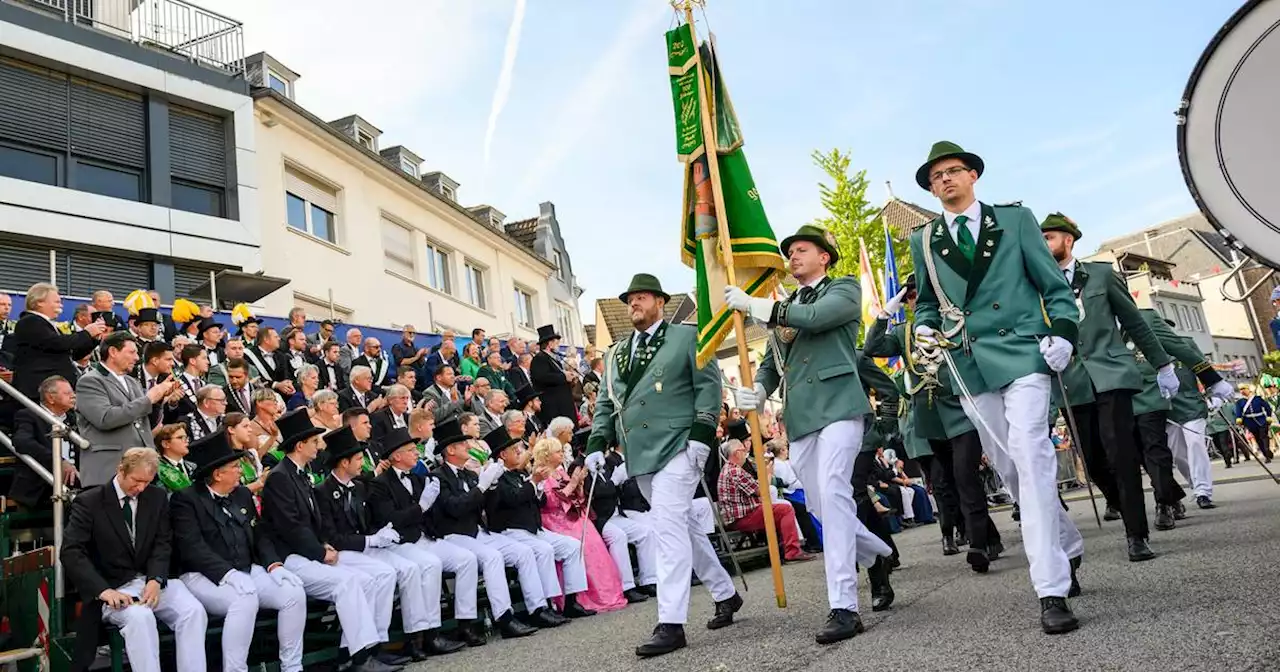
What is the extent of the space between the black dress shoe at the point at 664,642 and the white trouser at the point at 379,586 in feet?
8.33

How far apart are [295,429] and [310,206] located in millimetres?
16051

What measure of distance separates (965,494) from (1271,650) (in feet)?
13.2

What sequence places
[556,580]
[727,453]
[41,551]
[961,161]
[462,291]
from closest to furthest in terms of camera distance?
[961,161], [41,551], [556,580], [727,453], [462,291]

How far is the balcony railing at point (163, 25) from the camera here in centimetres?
1853

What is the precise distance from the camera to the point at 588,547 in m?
8.89

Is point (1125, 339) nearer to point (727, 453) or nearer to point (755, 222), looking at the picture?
point (755, 222)

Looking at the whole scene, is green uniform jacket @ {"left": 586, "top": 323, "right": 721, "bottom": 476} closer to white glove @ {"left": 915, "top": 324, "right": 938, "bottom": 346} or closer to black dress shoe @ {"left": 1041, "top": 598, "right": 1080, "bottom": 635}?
white glove @ {"left": 915, "top": 324, "right": 938, "bottom": 346}

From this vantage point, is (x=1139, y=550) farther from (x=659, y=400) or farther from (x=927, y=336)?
(x=659, y=400)

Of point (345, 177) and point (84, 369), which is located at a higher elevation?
point (345, 177)

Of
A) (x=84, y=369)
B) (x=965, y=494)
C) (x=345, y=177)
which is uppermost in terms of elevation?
(x=345, y=177)

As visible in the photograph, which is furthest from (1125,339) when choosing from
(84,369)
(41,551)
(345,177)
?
(345,177)

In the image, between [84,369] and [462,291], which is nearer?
[84,369]

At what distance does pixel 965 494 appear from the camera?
7008mm

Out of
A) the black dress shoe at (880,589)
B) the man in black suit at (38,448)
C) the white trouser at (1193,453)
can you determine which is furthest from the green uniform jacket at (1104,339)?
the man in black suit at (38,448)
